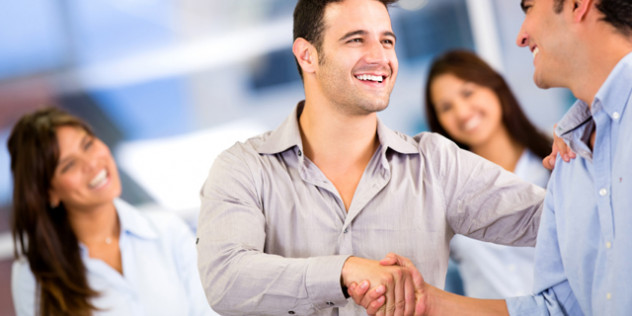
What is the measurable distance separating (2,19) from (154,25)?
30.5 inches

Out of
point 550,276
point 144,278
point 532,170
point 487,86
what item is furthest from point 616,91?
point 144,278

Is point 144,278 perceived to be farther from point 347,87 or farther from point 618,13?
point 618,13

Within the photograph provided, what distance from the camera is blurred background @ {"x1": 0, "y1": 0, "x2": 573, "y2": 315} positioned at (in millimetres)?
3133

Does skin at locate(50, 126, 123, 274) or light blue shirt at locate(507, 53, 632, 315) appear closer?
light blue shirt at locate(507, 53, 632, 315)

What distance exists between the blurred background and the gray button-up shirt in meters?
1.42

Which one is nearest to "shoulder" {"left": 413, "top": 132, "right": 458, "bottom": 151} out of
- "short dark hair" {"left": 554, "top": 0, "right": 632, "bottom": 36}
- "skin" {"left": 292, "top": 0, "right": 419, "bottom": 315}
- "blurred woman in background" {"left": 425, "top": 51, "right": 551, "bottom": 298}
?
"skin" {"left": 292, "top": 0, "right": 419, "bottom": 315}

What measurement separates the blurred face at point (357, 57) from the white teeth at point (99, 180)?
130cm

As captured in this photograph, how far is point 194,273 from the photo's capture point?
2.56 meters

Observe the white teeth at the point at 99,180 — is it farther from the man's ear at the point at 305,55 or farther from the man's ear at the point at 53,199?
the man's ear at the point at 305,55

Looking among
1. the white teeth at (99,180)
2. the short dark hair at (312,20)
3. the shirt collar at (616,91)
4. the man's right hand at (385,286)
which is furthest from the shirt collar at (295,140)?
the white teeth at (99,180)

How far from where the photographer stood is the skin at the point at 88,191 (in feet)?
8.53

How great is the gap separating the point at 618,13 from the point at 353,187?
2.71ft

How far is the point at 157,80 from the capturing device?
3.19 metres

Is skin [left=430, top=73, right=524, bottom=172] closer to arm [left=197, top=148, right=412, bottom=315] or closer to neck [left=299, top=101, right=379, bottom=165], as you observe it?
neck [left=299, top=101, right=379, bottom=165]
